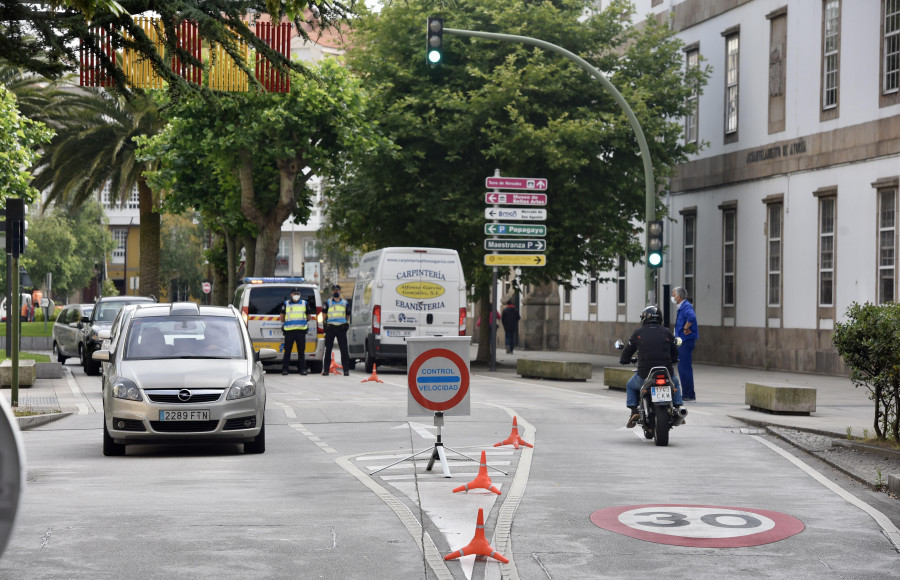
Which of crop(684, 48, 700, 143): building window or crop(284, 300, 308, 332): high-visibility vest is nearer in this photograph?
crop(284, 300, 308, 332): high-visibility vest

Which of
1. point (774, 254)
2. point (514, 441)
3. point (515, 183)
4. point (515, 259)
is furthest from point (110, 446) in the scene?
point (774, 254)

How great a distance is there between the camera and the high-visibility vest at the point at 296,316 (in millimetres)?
28469

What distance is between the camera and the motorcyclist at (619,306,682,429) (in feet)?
51.2

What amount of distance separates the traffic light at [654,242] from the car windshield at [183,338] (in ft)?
36.6

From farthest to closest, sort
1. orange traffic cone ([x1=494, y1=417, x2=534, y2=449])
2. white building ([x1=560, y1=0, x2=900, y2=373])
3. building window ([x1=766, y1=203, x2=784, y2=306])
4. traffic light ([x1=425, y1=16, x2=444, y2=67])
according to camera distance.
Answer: building window ([x1=766, y1=203, x2=784, y2=306])
white building ([x1=560, y1=0, x2=900, y2=373])
traffic light ([x1=425, y1=16, x2=444, y2=67])
orange traffic cone ([x1=494, y1=417, x2=534, y2=449])

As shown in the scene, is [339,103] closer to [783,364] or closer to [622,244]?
[622,244]

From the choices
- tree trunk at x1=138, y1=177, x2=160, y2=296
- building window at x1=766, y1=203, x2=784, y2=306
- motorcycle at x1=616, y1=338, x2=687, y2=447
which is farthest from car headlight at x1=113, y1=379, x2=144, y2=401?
tree trunk at x1=138, y1=177, x2=160, y2=296

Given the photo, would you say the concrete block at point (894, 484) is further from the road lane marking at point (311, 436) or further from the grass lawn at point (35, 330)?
the grass lawn at point (35, 330)

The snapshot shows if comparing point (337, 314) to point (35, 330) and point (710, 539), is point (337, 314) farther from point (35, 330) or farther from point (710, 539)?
point (35, 330)

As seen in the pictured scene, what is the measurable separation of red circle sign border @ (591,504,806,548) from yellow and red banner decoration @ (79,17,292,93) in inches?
150

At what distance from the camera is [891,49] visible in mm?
30234

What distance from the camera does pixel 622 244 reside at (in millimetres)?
36281

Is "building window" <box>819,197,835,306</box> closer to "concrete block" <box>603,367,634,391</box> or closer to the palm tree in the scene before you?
"concrete block" <box>603,367,634,391</box>

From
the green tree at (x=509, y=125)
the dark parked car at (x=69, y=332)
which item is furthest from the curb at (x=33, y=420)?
the green tree at (x=509, y=125)
